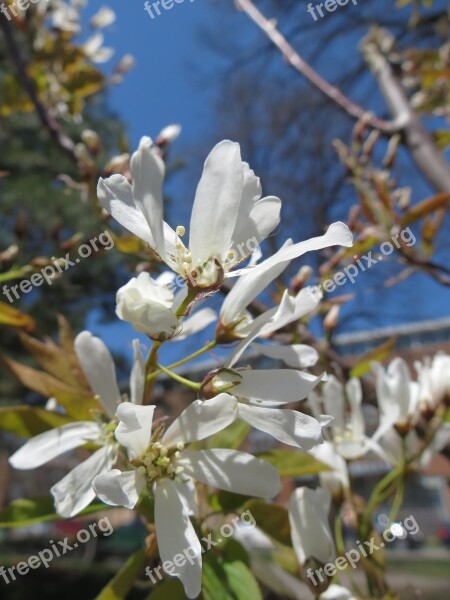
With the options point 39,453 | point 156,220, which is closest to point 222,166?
point 156,220

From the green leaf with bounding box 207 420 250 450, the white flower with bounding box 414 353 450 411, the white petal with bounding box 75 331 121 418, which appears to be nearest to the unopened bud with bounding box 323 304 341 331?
the white flower with bounding box 414 353 450 411

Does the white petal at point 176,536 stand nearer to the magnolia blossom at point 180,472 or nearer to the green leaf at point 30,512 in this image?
the magnolia blossom at point 180,472

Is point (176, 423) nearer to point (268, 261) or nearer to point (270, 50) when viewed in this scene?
point (268, 261)

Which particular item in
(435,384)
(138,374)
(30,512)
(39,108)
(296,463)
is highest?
Result: (39,108)

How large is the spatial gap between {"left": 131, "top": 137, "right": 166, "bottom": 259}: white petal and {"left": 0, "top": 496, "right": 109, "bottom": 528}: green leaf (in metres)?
0.33

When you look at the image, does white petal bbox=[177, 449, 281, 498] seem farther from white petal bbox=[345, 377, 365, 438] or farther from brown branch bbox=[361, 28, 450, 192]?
brown branch bbox=[361, 28, 450, 192]

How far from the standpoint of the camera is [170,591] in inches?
18.4

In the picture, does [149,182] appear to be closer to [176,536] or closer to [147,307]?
[147,307]

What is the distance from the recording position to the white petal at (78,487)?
0.43 meters

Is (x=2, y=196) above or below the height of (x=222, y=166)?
above

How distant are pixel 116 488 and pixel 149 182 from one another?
8.5 inches

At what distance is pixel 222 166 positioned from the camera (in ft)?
1.33

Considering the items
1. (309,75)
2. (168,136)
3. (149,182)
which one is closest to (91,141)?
(168,136)

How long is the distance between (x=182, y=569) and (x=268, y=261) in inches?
8.8
